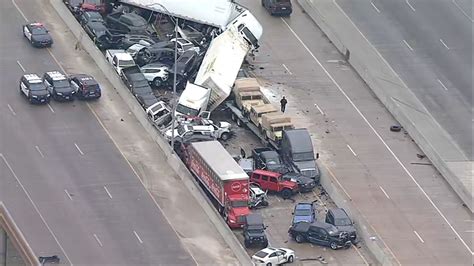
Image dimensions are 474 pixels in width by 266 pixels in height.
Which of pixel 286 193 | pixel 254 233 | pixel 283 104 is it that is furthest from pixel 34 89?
pixel 254 233

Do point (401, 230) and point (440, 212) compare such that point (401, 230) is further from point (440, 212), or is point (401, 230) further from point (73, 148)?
point (73, 148)

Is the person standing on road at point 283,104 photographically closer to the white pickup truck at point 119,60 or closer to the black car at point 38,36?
the white pickup truck at point 119,60

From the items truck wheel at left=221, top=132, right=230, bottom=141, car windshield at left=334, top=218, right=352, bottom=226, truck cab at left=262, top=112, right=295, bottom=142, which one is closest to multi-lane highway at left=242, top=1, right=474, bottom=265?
car windshield at left=334, top=218, right=352, bottom=226

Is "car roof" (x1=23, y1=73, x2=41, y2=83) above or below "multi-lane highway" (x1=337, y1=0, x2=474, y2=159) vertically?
below

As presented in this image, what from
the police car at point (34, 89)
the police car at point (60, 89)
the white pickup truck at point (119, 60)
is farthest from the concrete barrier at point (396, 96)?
the police car at point (34, 89)

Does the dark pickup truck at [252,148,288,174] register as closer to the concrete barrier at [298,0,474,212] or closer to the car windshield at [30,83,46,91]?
the concrete barrier at [298,0,474,212]
